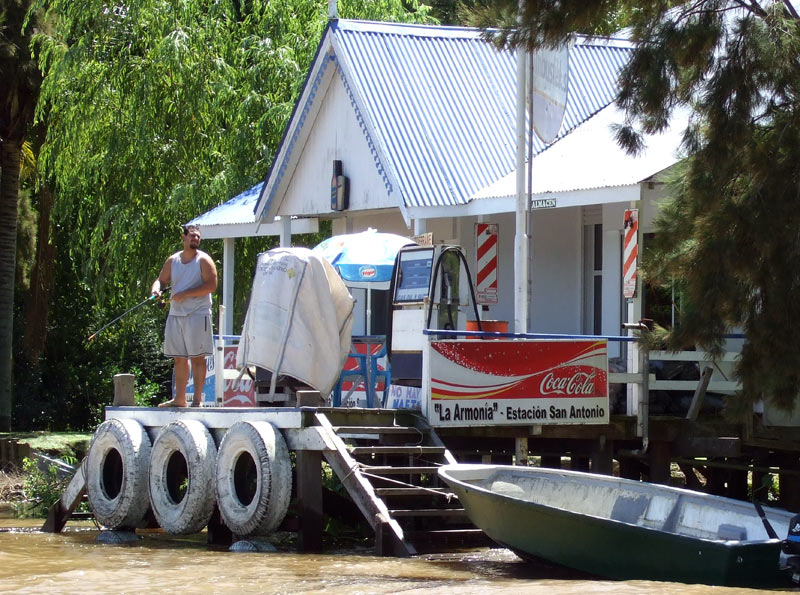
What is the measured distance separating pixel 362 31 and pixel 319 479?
29.7 feet

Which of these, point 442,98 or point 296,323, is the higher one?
point 442,98

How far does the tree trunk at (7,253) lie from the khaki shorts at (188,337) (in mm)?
14607

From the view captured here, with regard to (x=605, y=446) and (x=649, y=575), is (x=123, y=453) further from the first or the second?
(x=649, y=575)

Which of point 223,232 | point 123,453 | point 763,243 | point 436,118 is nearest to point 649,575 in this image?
point 763,243

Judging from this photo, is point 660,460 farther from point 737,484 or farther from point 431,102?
point 431,102

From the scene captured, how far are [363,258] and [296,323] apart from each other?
98.2 inches

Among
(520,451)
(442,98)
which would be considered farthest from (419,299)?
(442,98)

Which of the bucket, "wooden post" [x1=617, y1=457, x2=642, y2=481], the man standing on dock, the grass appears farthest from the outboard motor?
the grass

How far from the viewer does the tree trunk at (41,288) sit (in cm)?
2942

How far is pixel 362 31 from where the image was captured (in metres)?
20.0

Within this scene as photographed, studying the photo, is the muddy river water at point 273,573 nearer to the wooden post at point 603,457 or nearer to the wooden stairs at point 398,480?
the wooden stairs at point 398,480

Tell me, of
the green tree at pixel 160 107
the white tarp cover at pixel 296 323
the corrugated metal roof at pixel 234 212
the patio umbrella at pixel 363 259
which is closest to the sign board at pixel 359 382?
the patio umbrella at pixel 363 259

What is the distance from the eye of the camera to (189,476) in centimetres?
1357

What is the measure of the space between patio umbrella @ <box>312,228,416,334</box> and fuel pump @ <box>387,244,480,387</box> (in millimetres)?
1261
